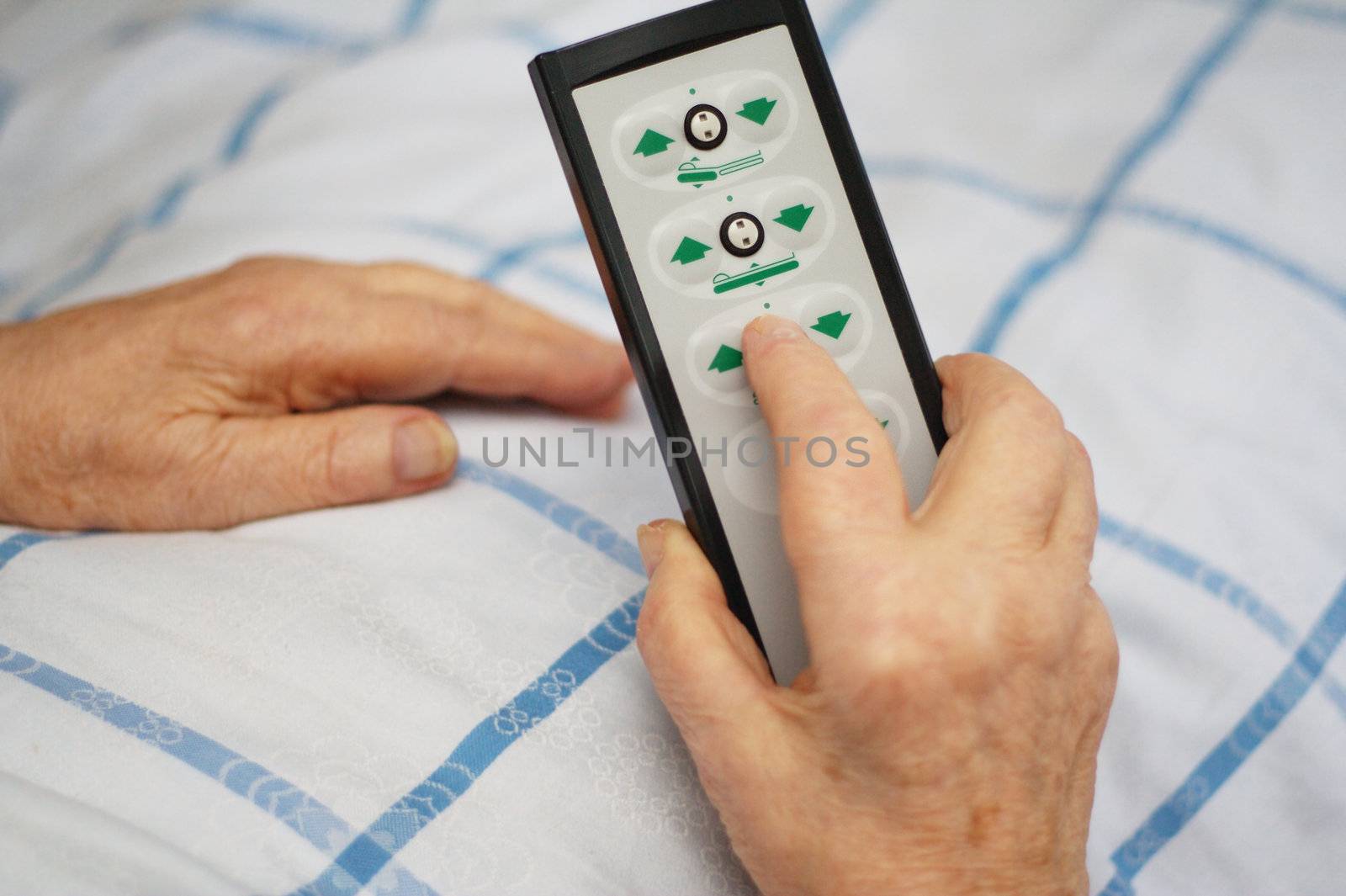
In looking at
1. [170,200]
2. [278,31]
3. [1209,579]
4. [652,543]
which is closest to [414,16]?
[278,31]

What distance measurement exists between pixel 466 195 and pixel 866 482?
19.4 inches

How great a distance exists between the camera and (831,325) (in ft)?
1.57

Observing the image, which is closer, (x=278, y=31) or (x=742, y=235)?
(x=742, y=235)

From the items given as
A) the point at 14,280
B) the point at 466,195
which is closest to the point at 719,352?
A: the point at 466,195

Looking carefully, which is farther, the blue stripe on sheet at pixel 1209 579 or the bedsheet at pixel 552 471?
the blue stripe on sheet at pixel 1209 579

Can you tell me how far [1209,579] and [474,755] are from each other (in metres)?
0.38

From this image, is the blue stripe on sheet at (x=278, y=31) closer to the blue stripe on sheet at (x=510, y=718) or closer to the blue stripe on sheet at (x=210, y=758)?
the blue stripe on sheet at (x=510, y=718)

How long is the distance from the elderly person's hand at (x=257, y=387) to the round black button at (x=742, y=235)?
0.56ft

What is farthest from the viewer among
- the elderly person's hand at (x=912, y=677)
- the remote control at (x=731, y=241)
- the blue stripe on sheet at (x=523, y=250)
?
the blue stripe on sheet at (x=523, y=250)

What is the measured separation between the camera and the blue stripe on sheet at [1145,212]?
62 cm

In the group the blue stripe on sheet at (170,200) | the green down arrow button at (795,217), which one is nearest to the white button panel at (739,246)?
the green down arrow button at (795,217)

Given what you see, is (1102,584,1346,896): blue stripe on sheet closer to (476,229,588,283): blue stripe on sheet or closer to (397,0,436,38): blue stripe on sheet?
(476,229,588,283): blue stripe on sheet

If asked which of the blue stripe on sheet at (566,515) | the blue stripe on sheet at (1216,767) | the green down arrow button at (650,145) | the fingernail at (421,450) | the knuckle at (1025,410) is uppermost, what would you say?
the green down arrow button at (650,145)

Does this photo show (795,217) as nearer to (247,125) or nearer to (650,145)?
(650,145)
